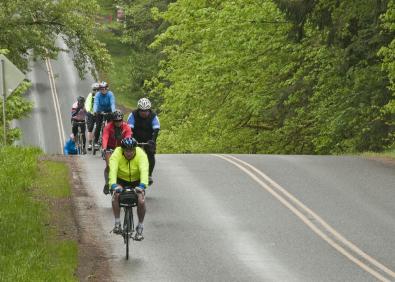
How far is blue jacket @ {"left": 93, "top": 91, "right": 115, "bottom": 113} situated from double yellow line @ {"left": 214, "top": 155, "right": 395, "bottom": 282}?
11.7ft

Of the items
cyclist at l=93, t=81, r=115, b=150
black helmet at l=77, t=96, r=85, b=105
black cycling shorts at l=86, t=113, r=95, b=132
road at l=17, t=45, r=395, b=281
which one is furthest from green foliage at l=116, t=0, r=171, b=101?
road at l=17, t=45, r=395, b=281

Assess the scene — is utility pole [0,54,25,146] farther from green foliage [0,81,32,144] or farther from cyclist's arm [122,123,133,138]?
green foliage [0,81,32,144]

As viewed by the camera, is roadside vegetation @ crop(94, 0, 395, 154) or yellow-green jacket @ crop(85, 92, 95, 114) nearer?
yellow-green jacket @ crop(85, 92, 95, 114)

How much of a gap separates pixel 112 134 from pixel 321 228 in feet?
13.8

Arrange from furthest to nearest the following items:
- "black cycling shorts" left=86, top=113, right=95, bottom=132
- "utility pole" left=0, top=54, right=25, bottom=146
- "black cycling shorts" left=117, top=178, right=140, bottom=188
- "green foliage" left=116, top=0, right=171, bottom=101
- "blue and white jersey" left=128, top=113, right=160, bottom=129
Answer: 1. "green foliage" left=116, top=0, right=171, bottom=101
2. "black cycling shorts" left=86, top=113, right=95, bottom=132
3. "utility pole" left=0, top=54, right=25, bottom=146
4. "blue and white jersey" left=128, top=113, right=160, bottom=129
5. "black cycling shorts" left=117, top=178, right=140, bottom=188

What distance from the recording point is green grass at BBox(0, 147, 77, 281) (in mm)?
13258

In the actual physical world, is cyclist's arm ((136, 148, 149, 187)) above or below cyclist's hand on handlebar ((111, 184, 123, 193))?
above

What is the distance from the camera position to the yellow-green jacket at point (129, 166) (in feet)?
49.1

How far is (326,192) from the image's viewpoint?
20.8 metres

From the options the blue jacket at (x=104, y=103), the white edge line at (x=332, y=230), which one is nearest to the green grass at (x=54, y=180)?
the blue jacket at (x=104, y=103)

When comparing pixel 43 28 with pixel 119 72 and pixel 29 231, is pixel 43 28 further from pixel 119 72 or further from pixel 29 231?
pixel 119 72

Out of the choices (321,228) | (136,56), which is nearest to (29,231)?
(321,228)

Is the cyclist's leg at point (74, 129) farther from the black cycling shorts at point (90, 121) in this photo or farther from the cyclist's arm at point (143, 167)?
the cyclist's arm at point (143, 167)

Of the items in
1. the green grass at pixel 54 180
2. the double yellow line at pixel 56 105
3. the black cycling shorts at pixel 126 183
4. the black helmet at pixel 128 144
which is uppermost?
the black helmet at pixel 128 144
